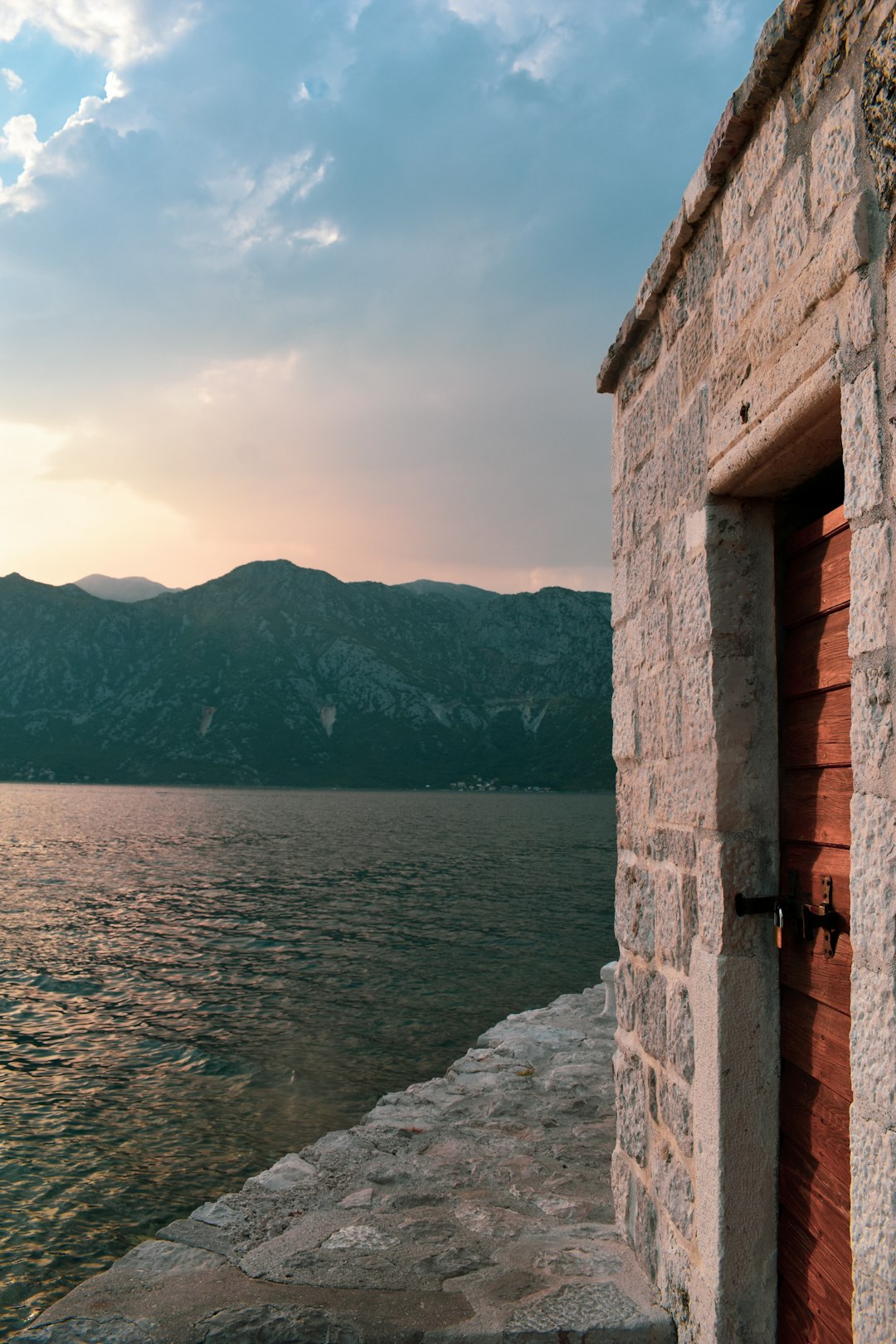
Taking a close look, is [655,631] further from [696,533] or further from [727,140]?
[727,140]

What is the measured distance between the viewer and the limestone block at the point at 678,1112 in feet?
9.06

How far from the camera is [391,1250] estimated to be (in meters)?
3.44

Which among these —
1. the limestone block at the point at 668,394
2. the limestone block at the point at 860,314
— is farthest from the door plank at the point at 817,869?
the limestone block at the point at 668,394

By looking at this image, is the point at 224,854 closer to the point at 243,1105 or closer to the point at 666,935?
the point at 243,1105

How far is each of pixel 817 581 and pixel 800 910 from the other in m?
0.90

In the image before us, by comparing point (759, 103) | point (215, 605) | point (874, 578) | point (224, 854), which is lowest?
point (224, 854)

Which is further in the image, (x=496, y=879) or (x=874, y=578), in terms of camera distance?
(x=496, y=879)

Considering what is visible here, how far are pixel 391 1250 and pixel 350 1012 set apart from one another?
9.64 metres

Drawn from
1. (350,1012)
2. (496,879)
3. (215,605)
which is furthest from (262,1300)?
(215,605)

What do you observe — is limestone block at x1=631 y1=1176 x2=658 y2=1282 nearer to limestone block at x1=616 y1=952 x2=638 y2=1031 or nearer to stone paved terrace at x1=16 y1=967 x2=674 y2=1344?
stone paved terrace at x1=16 y1=967 x2=674 y2=1344

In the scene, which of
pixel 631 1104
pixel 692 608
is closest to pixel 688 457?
pixel 692 608

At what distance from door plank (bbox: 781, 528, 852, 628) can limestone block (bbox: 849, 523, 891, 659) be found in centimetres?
43

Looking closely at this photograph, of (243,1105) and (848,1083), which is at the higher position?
(848,1083)

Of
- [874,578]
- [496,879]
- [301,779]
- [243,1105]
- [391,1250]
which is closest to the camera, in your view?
[874,578]
